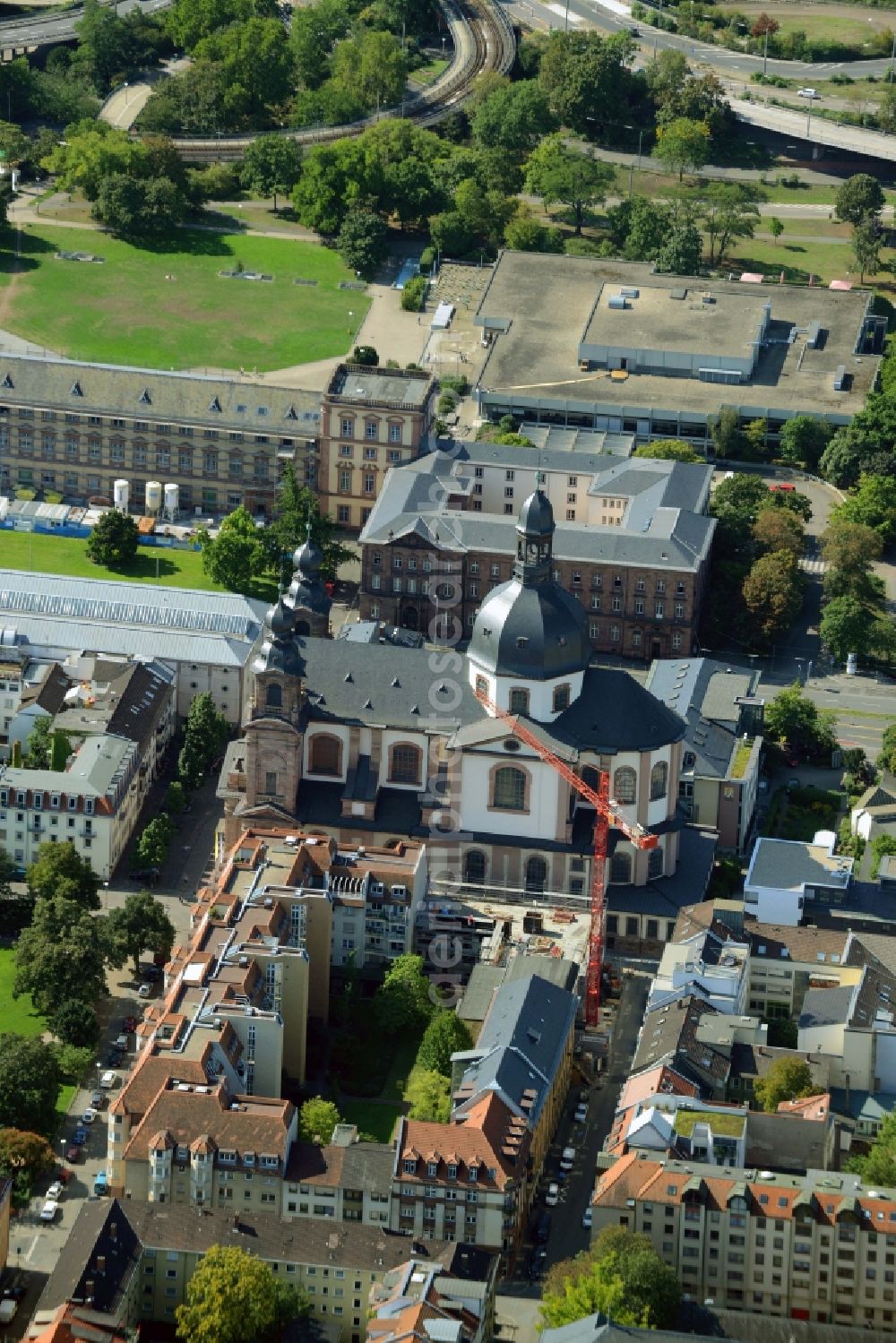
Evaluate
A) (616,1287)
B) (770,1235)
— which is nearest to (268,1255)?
→ (616,1287)

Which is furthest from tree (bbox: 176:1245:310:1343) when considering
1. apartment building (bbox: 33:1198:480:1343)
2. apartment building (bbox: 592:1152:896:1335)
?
apartment building (bbox: 592:1152:896:1335)

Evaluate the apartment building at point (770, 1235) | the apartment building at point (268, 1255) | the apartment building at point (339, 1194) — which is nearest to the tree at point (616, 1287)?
the apartment building at point (770, 1235)

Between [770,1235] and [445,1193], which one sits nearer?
[770,1235]

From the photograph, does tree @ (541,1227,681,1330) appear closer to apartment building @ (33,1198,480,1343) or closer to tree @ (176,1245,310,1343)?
apartment building @ (33,1198,480,1343)

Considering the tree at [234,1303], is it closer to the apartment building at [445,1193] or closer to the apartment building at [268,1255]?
the apartment building at [268,1255]

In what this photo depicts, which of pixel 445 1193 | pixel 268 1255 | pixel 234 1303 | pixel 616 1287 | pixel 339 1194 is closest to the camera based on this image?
pixel 234 1303

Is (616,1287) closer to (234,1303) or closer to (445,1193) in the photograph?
(445,1193)

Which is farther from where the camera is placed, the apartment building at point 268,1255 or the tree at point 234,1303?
the apartment building at point 268,1255
